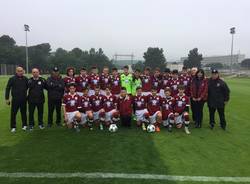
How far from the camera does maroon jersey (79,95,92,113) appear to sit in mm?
10156

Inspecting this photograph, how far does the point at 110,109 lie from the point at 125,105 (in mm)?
468

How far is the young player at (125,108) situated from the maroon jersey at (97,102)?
0.55m

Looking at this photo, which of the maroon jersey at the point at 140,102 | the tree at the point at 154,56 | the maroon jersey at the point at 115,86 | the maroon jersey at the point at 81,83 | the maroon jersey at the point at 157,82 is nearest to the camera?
the maroon jersey at the point at 140,102

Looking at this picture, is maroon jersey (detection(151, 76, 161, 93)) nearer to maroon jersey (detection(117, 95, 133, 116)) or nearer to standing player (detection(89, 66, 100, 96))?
maroon jersey (detection(117, 95, 133, 116))

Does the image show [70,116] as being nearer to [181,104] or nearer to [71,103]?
[71,103]

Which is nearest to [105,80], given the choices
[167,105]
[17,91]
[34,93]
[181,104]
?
[167,105]

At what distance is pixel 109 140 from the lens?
336 inches

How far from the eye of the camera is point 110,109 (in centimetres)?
1029

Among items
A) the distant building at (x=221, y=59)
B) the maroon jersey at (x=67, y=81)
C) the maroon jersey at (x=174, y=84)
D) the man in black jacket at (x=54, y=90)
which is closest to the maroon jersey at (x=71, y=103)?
the man in black jacket at (x=54, y=90)

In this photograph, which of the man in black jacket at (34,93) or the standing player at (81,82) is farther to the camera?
the standing player at (81,82)

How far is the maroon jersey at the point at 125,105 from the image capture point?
10219 mm

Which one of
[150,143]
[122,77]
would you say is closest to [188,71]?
[122,77]

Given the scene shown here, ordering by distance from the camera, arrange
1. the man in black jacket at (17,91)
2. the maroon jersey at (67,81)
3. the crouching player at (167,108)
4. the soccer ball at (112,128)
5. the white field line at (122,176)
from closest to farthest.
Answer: the white field line at (122,176)
the man in black jacket at (17,91)
the soccer ball at (112,128)
the crouching player at (167,108)
the maroon jersey at (67,81)

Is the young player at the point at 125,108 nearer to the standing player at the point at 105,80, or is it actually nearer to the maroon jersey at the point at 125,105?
the maroon jersey at the point at 125,105
